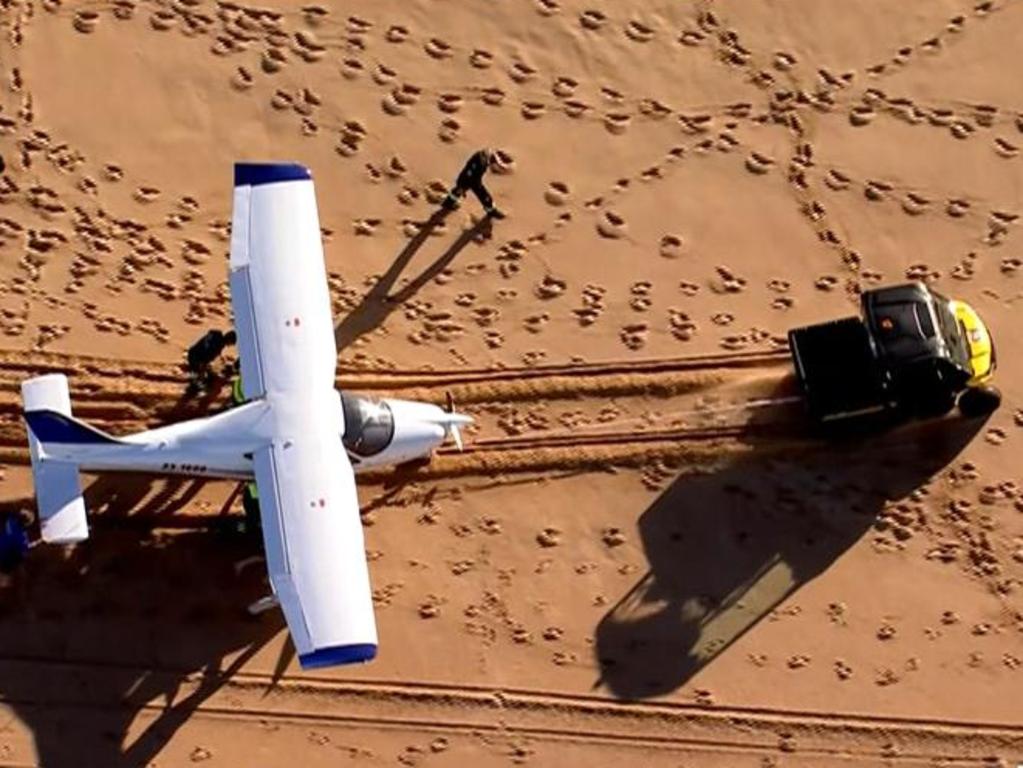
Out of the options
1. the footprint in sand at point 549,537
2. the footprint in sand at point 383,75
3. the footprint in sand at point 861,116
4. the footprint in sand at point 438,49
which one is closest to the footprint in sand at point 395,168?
the footprint in sand at point 383,75

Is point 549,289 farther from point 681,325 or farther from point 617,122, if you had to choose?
point 617,122

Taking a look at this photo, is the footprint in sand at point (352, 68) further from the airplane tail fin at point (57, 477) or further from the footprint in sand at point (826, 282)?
the footprint in sand at point (826, 282)

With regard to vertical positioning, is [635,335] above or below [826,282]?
below

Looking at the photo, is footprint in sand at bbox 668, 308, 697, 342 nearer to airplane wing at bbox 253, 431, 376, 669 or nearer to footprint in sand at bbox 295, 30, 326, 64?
airplane wing at bbox 253, 431, 376, 669

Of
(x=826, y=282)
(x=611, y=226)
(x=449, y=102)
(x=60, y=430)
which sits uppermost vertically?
(x=449, y=102)

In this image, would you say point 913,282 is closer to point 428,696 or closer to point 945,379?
point 945,379

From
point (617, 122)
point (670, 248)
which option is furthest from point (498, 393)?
point (617, 122)

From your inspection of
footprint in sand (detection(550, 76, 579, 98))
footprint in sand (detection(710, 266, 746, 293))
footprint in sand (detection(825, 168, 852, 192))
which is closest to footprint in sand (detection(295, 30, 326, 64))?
footprint in sand (detection(550, 76, 579, 98))
